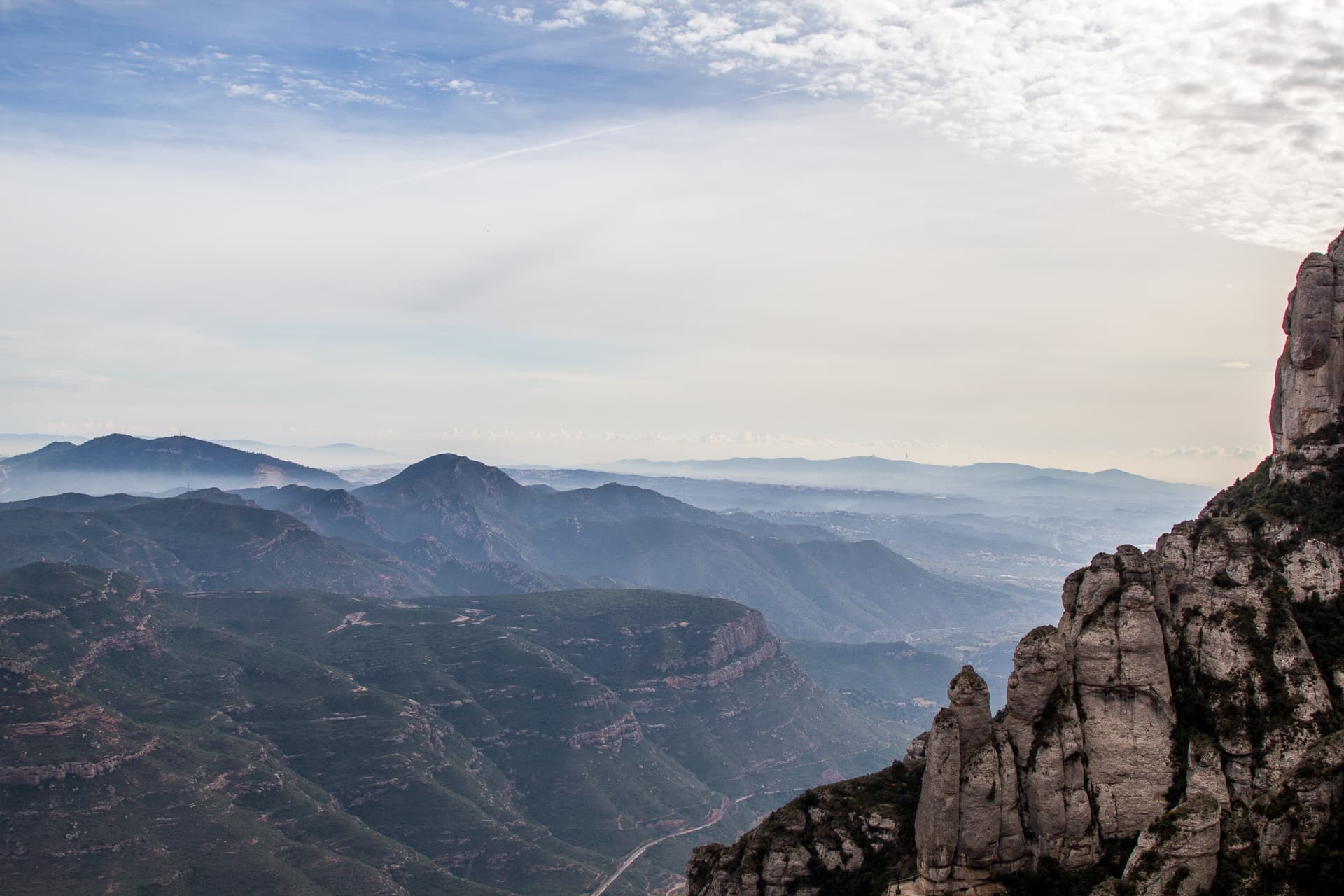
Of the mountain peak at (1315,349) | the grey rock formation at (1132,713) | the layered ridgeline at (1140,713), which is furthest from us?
the mountain peak at (1315,349)

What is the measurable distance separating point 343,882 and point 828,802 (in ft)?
408

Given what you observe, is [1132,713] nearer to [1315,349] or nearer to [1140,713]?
[1140,713]

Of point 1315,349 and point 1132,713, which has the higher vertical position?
point 1315,349

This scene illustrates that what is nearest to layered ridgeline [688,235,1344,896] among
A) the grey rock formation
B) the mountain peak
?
the grey rock formation

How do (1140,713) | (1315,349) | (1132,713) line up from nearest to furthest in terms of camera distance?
1. (1140,713)
2. (1132,713)
3. (1315,349)

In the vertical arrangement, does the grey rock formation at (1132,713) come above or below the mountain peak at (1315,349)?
below

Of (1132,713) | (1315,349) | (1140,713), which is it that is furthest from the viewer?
(1315,349)

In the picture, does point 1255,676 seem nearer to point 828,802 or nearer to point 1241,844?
point 1241,844

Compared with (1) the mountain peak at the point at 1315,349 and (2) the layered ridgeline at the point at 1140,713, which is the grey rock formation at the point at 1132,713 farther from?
(1) the mountain peak at the point at 1315,349

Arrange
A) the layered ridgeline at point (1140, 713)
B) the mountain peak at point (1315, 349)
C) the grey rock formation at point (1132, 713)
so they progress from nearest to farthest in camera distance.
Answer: the layered ridgeline at point (1140, 713) → the grey rock formation at point (1132, 713) → the mountain peak at point (1315, 349)

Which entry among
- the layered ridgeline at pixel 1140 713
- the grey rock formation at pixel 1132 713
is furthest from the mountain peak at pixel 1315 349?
the grey rock formation at pixel 1132 713

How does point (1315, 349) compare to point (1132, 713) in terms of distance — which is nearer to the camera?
point (1132, 713)

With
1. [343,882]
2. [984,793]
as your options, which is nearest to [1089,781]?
[984,793]

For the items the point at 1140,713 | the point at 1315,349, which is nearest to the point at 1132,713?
the point at 1140,713
